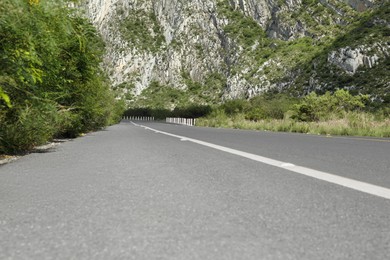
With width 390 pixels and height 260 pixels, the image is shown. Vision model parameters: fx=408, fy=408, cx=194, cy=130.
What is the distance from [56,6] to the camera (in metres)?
9.01

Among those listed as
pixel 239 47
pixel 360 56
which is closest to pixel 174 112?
pixel 239 47

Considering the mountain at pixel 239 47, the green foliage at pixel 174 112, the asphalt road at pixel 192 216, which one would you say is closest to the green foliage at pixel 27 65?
the asphalt road at pixel 192 216

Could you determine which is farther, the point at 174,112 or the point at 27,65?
the point at 174,112

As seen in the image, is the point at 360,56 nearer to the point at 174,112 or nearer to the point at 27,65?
the point at 174,112

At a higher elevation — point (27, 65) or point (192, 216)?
point (27, 65)

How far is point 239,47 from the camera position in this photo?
388 ft

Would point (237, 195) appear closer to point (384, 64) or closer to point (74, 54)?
point (74, 54)

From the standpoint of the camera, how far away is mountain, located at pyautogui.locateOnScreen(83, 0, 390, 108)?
3061 inches

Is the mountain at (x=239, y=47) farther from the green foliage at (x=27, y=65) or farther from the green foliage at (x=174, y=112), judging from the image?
the green foliage at (x=27, y=65)

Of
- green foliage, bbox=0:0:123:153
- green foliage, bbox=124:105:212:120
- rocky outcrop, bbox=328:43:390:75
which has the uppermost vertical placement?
rocky outcrop, bbox=328:43:390:75

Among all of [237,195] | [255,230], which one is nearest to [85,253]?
[255,230]

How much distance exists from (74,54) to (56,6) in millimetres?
6253

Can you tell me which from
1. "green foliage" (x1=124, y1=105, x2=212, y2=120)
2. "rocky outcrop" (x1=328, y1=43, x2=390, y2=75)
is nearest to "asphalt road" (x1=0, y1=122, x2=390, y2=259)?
"green foliage" (x1=124, y1=105, x2=212, y2=120)

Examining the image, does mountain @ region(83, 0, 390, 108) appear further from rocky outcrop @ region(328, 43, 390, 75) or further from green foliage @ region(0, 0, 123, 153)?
green foliage @ region(0, 0, 123, 153)
